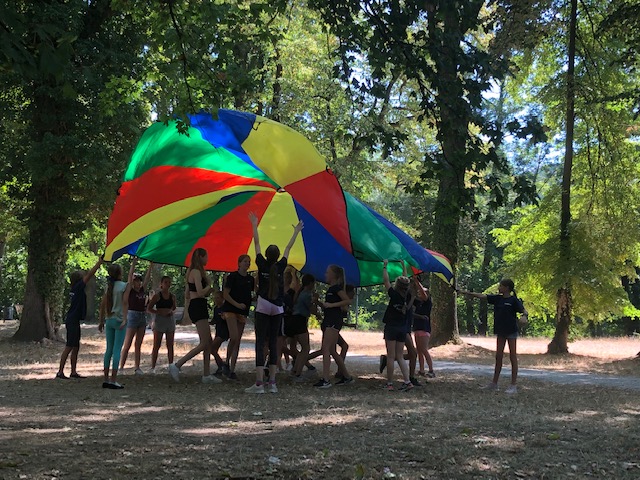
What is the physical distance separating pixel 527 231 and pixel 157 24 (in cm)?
1481

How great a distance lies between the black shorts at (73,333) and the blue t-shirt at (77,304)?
0.18 ft

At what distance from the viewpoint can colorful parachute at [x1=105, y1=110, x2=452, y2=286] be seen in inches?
406

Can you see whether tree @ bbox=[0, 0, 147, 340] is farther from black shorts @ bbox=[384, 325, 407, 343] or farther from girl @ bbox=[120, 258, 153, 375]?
black shorts @ bbox=[384, 325, 407, 343]

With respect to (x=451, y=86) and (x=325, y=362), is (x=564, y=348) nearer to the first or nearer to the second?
(x=325, y=362)

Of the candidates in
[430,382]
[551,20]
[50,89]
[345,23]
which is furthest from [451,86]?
[551,20]

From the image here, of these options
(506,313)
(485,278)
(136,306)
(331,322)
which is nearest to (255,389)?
(331,322)

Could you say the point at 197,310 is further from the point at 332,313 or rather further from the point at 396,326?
the point at 396,326

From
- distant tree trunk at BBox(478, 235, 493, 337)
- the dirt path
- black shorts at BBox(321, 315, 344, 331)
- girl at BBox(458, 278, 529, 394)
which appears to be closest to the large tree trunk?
the dirt path

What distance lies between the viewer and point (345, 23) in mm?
7340

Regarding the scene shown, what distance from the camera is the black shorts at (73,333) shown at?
962cm

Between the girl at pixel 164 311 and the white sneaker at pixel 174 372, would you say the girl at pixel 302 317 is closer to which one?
the white sneaker at pixel 174 372

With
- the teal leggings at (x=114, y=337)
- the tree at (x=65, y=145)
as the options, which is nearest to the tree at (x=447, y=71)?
the teal leggings at (x=114, y=337)

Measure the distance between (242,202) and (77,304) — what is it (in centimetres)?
329

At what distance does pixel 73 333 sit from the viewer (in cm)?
966
